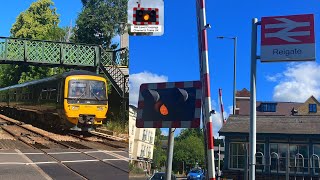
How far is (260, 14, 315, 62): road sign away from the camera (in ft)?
7.81

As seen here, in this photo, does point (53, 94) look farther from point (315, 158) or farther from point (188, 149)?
point (315, 158)

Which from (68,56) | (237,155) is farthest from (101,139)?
(237,155)

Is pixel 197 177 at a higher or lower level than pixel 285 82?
lower

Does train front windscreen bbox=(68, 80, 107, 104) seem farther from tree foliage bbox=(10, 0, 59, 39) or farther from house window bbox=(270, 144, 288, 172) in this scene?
house window bbox=(270, 144, 288, 172)

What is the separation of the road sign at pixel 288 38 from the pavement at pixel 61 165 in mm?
1168

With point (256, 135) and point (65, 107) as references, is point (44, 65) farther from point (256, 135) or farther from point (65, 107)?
point (256, 135)

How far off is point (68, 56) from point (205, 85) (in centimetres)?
97

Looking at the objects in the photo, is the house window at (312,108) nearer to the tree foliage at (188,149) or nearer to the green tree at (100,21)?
the tree foliage at (188,149)

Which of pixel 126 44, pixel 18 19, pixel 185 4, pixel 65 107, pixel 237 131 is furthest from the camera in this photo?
pixel 65 107

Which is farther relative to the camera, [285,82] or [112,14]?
[112,14]

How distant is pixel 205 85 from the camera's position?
2.48 m

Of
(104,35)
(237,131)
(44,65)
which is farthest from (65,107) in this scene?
(237,131)

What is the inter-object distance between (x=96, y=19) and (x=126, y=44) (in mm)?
254

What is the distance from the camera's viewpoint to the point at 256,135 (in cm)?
241
